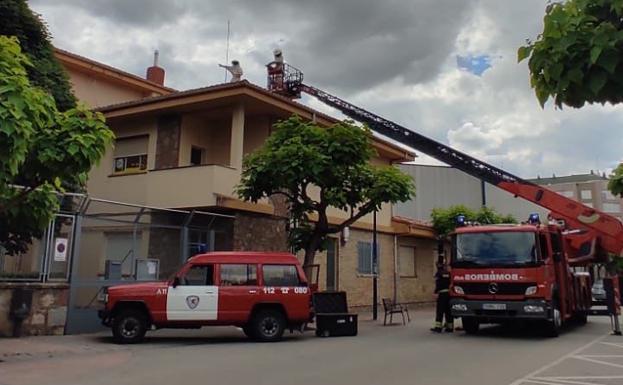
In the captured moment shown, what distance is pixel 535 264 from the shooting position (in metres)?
14.0

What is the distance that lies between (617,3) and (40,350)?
37.2ft

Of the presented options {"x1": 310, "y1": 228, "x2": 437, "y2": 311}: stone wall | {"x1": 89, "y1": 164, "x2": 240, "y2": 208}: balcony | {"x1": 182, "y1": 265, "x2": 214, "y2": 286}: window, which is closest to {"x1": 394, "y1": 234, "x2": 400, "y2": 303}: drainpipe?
{"x1": 310, "y1": 228, "x2": 437, "y2": 311}: stone wall

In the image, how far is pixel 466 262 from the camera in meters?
14.7

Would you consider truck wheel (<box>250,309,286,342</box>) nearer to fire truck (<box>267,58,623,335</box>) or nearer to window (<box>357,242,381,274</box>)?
fire truck (<box>267,58,623,335</box>)

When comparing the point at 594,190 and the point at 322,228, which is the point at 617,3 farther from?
the point at 594,190

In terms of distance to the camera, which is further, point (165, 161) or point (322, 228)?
point (165, 161)

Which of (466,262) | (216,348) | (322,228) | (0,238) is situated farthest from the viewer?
(322,228)

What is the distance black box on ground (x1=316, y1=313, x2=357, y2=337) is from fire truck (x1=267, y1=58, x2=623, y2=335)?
102 inches

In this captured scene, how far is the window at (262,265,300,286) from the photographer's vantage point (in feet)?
45.1

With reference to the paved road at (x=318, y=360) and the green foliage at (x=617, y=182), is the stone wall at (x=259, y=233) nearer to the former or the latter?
the paved road at (x=318, y=360)

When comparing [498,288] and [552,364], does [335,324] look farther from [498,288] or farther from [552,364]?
[552,364]

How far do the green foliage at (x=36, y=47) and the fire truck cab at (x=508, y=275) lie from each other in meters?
11.4

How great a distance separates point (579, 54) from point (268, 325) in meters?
10.5

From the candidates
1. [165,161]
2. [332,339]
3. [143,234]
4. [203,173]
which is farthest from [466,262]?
[165,161]
